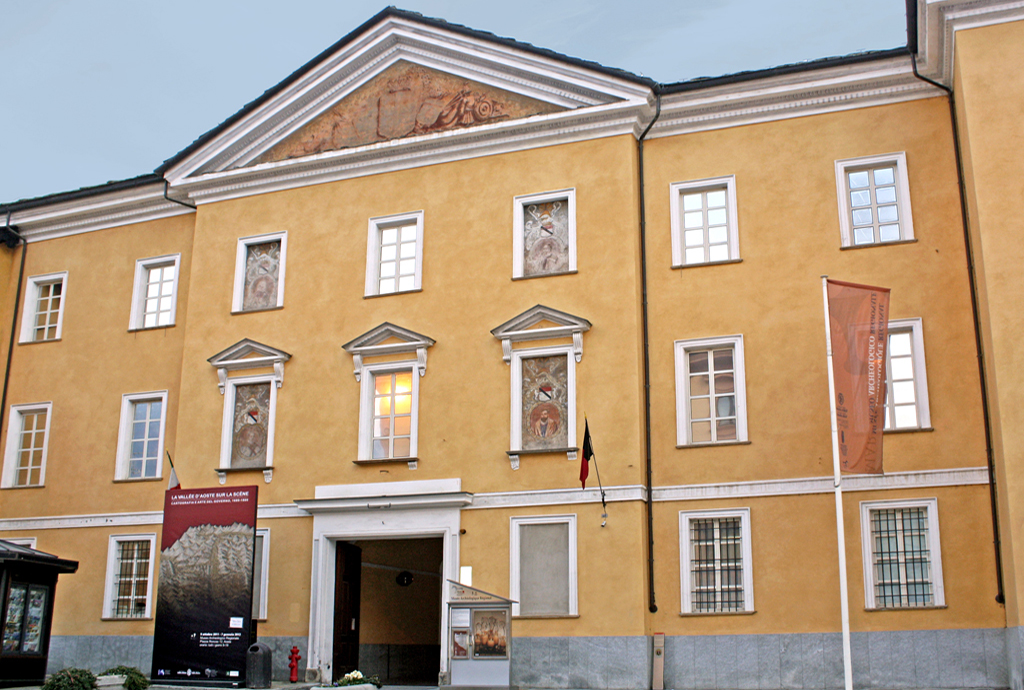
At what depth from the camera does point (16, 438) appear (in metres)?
26.1

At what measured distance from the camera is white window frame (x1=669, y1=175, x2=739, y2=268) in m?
20.8

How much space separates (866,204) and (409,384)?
9.59 meters

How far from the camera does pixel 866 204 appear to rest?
20.3 m

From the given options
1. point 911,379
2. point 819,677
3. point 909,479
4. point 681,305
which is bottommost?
point 819,677

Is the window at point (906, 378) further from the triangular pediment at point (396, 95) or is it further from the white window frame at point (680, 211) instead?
the triangular pediment at point (396, 95)

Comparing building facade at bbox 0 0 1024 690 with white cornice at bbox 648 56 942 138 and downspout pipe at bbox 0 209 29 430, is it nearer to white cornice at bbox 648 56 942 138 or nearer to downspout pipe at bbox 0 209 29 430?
white cornice at bbox 648 56 942 138

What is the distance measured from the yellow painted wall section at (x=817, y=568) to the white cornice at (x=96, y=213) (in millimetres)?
14272

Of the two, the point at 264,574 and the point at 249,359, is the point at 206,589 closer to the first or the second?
the point at 264,574

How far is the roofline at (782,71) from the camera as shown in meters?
20.1

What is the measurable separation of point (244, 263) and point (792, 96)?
12.3 metres

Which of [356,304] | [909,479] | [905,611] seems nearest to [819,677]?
[905,611]

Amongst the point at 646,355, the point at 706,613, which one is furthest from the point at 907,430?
the point at 646,355

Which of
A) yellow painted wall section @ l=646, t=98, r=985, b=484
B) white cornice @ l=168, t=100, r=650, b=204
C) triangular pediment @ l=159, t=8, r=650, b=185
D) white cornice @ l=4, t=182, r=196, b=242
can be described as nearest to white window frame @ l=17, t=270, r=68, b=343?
white cornice @ l=4, t=182, r=196, b=242

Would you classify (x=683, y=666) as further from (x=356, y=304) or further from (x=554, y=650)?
(x=356, y=304)
